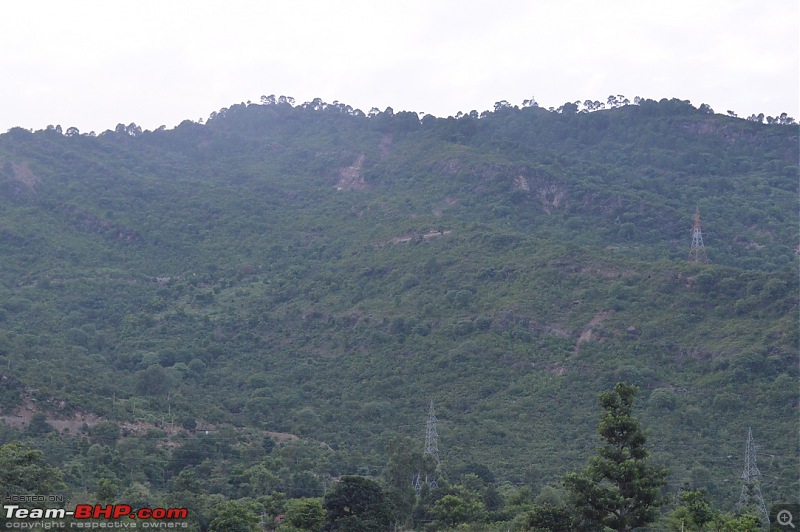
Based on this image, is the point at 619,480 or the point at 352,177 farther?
the point at 352,177

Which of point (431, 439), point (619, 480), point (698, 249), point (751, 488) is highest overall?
point (698, 249)

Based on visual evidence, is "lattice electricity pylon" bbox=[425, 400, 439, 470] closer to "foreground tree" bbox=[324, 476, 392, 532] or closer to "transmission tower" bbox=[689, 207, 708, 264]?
"foreground tree" bbox=[324, 476, 392, 532]

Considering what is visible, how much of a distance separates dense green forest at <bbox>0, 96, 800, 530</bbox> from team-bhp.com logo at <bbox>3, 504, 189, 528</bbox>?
2.06 m

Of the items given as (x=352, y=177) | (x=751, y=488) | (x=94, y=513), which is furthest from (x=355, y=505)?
(x=352, y=177)

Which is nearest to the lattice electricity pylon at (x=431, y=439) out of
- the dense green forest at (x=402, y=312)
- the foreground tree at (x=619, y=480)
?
the dense green forest at (x=402, y=312)

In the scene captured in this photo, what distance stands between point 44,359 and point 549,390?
2689cm

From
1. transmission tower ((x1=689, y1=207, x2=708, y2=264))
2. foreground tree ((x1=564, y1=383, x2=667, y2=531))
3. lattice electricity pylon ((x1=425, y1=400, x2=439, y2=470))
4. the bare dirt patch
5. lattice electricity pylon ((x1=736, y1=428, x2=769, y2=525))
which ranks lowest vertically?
lattice electricity pylon ((x1=736, y1=428, x2=769, y2=525))

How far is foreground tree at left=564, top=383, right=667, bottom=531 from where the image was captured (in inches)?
1008

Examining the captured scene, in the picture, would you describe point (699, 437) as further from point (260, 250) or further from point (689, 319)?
point (260, 250)

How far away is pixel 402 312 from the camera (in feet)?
214

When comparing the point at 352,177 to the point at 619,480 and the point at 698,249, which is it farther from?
the point at 619,480

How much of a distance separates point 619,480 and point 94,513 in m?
13.4

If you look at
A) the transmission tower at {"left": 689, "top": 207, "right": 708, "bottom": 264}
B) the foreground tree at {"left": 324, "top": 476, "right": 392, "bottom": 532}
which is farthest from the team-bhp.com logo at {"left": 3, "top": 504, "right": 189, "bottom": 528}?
the transmission tower at {"left": 689, "top": 207, "right": 708, "bottom": 264}

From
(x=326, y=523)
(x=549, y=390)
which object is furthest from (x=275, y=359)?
(x=326, y=523)
